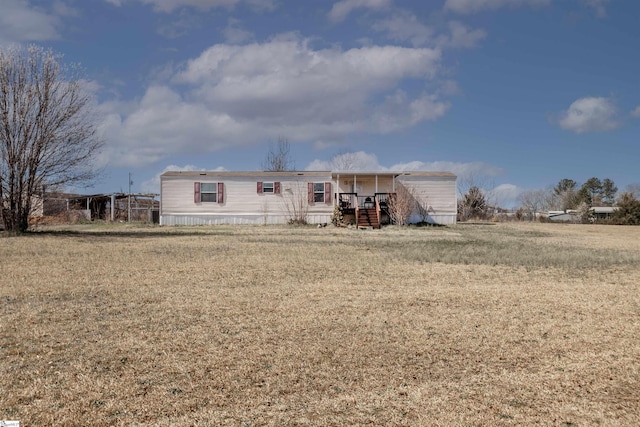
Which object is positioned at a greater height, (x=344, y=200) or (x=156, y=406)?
(x=344, y=200)

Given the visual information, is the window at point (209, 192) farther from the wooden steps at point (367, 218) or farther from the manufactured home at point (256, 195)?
the wooden steps at point (367, 218)

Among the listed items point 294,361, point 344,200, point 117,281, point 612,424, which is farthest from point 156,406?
point 344,200

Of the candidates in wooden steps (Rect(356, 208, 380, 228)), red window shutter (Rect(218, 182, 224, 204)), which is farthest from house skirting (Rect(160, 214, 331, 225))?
wooden steps (Rect(356, 208, 380, 228))

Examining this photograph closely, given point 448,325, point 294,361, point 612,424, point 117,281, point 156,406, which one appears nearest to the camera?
point 612,424

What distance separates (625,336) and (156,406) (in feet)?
14.2

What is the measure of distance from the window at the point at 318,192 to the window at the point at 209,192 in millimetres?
5044

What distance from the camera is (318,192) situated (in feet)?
84.0

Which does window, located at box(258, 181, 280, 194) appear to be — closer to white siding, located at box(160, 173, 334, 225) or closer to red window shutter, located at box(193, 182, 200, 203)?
white siding, located at box(160, 173, 334, 225)

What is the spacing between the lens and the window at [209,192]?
25781mm

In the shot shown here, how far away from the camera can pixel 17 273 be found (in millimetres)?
8328

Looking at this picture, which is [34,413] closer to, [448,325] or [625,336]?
[448,325]

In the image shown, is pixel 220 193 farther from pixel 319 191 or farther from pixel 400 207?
pixel 400 207

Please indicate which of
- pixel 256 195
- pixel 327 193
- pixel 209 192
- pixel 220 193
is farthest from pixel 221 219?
pixel 327 193

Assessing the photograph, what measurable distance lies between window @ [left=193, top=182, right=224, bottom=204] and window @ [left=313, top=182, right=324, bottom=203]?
4735 millimetres
